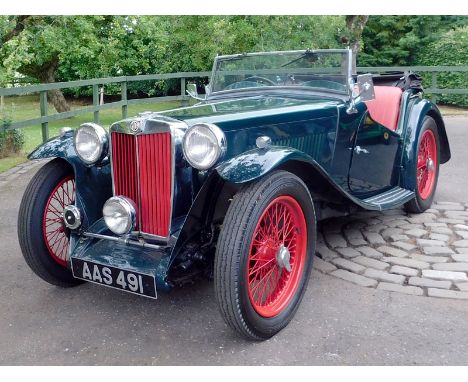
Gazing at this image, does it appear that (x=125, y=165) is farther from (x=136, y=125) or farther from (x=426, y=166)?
(x=426, y=166)

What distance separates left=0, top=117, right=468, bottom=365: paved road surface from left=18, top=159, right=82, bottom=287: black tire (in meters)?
0.19

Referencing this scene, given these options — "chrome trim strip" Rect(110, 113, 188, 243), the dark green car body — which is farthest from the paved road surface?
"chrome trim strip" Rect(110, 113, 188, 243)

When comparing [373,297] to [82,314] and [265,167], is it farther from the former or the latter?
[82,314]

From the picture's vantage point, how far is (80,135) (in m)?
3.23

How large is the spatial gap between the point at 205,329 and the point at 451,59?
14.1m

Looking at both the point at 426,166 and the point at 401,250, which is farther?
the point at 426,166

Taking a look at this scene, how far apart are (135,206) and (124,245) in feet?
0.79

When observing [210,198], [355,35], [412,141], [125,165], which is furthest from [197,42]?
[210,198]

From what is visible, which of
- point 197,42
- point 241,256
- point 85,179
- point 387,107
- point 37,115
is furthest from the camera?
point 37,115

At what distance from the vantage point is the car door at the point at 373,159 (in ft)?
13.5

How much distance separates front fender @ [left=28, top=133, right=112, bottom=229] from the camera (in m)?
3.31

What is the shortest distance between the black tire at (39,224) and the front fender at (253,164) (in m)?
1.24

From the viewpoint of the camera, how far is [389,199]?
425 cm

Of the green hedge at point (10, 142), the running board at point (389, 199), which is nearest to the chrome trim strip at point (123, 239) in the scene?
the running board at point (389, 199)
